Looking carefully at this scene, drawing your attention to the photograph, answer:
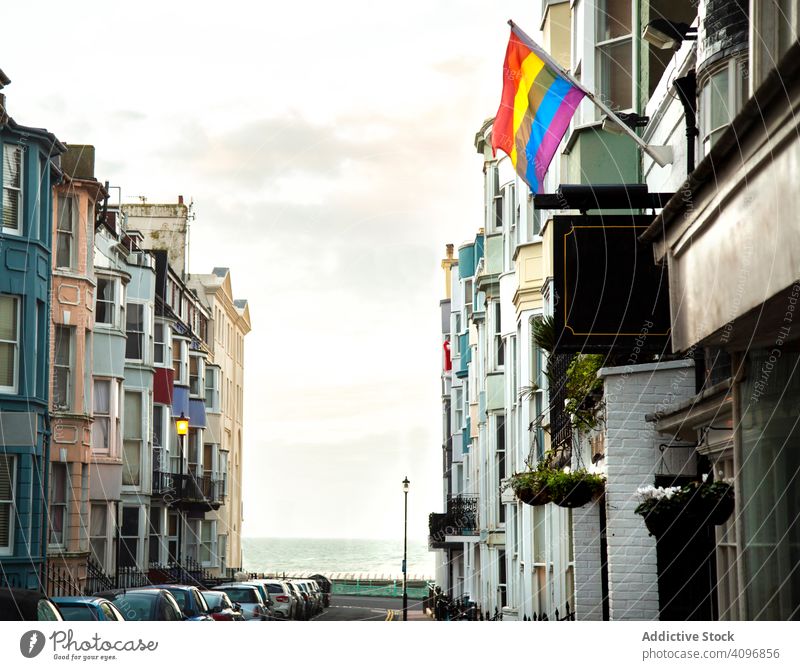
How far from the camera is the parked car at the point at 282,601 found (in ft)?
100

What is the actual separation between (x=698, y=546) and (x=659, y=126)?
4474 mm

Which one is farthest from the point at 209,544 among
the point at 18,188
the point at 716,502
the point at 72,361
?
the point at 716,502

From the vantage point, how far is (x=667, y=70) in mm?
14633

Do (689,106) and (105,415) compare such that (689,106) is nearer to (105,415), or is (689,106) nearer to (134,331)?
(105,415)

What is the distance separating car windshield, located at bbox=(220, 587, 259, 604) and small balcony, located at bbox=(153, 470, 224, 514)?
10.1 meters

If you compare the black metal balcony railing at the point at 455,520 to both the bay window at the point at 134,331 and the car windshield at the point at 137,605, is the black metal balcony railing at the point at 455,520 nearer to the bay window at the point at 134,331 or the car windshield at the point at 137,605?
the bay window at the point at 134,331

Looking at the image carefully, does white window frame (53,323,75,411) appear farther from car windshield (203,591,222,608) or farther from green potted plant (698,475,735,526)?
green potted plant (698,475,735,526)

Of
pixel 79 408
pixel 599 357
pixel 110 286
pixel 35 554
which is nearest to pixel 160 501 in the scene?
pixel 110 286

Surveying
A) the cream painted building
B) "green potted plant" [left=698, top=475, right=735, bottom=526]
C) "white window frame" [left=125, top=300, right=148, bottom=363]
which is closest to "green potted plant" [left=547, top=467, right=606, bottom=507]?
"green potted plant" [left=698, top=475, right=735, bottom=526]

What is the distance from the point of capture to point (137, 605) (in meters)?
17.2

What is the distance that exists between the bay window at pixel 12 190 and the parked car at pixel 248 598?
901cm

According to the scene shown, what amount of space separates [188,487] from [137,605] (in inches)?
978

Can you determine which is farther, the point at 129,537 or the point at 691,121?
the point at 129,537

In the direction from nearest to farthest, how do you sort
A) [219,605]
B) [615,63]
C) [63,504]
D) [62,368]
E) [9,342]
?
[615,63] < [9,342] < [219,605] < [62,368] < [63,504]
